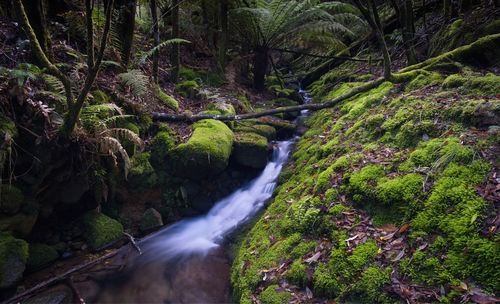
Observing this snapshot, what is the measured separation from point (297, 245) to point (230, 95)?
18.3 feet

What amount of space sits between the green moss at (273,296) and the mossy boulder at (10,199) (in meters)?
3.15

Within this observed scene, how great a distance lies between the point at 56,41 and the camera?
4.53 meters

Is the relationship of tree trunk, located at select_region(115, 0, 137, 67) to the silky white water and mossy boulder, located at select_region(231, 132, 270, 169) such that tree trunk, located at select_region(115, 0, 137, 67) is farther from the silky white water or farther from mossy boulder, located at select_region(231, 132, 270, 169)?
the silky white water

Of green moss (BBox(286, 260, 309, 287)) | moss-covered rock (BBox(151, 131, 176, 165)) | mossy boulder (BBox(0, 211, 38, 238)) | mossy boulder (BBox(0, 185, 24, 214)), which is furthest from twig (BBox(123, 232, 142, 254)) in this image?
green moss (BBox(286, 260, 309, 287))

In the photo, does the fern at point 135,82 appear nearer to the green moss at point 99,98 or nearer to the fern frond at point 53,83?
the green moss at point 99,98

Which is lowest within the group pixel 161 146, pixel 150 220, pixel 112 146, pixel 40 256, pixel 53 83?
pixel 150 220

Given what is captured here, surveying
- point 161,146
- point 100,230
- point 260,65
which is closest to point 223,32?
point 260,65

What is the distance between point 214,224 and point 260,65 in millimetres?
6046

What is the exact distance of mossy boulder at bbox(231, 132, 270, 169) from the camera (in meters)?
5.43

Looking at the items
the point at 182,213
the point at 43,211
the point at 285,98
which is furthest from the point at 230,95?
the point at 43,211

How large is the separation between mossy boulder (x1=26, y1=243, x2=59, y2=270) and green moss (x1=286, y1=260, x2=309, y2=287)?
3211mm

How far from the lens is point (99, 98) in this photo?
415 cm

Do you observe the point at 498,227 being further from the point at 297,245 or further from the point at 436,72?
the point at 436,72

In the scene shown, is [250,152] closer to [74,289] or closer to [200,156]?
[200,156]
